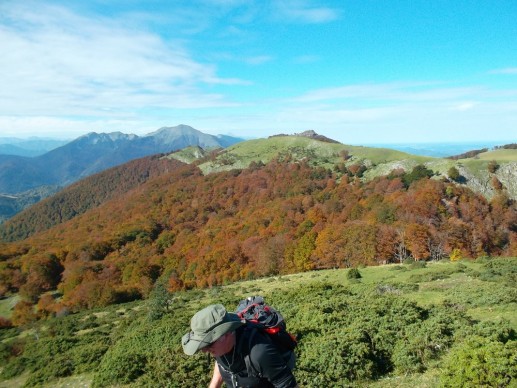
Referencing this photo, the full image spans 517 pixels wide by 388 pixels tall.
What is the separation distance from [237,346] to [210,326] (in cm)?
59

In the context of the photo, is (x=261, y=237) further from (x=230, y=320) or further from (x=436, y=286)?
(x=230, y=320)

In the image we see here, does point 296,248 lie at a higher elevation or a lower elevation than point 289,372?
lower

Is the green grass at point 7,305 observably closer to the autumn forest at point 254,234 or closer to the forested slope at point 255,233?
the autumn forest at point 254,234

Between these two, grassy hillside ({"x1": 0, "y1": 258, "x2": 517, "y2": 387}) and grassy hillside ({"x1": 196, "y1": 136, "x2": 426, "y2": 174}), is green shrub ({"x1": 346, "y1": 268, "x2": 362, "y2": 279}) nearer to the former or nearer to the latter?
grassy hillside ({"x1": 0, "y1": 258, "x2": 517, "y2": 387})

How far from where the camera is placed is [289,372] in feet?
14.6

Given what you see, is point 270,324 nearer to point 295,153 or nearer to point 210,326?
point 210,326

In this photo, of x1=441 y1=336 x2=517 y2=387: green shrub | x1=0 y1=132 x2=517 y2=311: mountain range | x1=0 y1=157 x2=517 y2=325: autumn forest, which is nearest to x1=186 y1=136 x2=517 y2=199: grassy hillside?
x1=0 y1=132 x2=517 y2=311: mountain range

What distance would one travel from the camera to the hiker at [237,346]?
165 inches

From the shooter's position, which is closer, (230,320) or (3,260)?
(230,320)

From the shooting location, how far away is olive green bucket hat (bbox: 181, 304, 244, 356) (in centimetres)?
416

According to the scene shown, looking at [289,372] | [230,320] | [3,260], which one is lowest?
[3,260]

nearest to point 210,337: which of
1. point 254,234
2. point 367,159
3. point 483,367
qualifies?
point 483,367

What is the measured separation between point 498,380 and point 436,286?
1774cm

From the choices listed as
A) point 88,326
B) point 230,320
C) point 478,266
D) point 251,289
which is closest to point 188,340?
point 230,320
